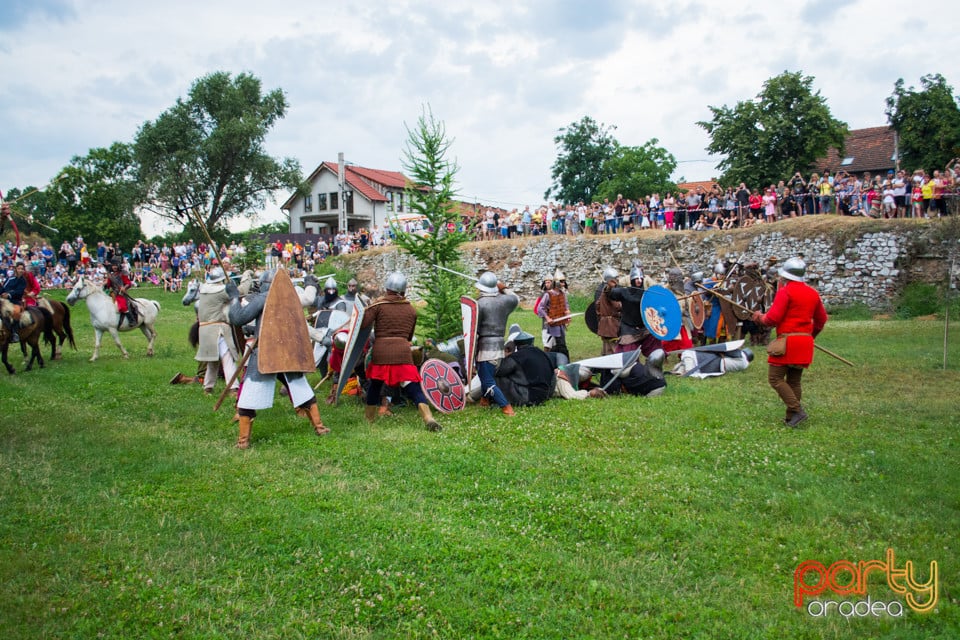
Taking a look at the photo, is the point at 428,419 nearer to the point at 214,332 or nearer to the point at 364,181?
the point at 214,332

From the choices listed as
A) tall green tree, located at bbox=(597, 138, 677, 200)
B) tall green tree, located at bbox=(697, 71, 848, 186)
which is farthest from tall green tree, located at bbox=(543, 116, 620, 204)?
tall green tree, located at bbox=(697, 71, 848, 186)

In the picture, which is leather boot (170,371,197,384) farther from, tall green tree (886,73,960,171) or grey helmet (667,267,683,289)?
tall green tree (886,73,960,171)

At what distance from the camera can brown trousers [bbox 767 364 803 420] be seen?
717cm

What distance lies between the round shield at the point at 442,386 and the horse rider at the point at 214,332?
2.98 metres

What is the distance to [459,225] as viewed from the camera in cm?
1127

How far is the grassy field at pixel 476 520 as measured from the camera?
11.8 ft

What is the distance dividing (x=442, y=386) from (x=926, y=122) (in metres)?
30.6

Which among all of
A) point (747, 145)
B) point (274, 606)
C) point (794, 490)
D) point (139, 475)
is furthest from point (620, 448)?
point (747, 145)

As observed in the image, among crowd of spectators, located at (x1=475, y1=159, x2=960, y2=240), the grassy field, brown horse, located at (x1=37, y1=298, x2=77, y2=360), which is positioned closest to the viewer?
the grassy field

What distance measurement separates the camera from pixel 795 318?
7.13 meters

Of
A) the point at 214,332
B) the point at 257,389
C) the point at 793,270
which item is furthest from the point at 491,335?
the point at 214,332

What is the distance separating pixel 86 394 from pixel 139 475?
4633 millimetres

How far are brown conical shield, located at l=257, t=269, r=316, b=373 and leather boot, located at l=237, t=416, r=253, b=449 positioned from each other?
0.51m

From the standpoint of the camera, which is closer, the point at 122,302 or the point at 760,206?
the point at 122,302
